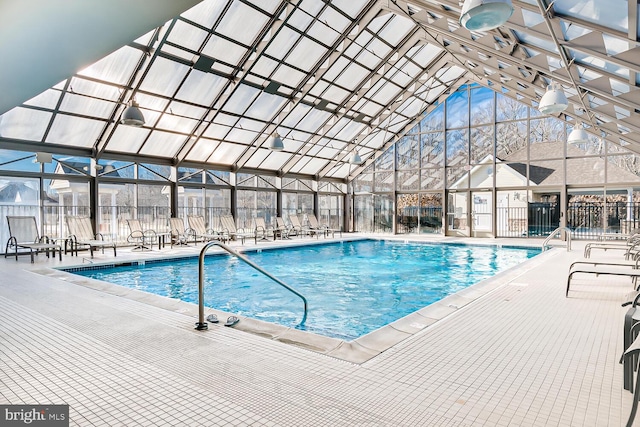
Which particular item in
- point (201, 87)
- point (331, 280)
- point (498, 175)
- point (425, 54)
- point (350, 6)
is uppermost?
point (425, 54)

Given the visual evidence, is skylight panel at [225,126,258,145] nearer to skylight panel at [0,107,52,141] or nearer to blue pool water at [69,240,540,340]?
blue pool water at [69,240,540,340]

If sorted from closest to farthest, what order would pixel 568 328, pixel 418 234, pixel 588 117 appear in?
pixel 568 328, pixel 588 117, pixel 418 234

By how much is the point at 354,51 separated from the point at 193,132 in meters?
5.27

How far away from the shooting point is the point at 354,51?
35.7 feet

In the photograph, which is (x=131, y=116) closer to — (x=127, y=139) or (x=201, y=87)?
(x=201, y=87)

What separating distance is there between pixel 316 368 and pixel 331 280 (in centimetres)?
491

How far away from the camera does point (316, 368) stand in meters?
2.62

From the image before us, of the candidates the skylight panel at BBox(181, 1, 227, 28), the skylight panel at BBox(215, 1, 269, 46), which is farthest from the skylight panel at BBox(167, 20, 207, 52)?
the skylight panel at BBox(215, 1, 269, 46)

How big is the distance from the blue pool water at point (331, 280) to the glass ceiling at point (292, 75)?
3.83 m

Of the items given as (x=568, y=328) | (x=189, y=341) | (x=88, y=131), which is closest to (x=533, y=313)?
(x=568, y=328)

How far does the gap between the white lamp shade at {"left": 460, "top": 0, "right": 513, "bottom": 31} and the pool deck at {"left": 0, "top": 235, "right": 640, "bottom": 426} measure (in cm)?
278

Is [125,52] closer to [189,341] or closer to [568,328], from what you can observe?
[189,341]

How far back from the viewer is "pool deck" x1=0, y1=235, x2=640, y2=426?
2.01 m

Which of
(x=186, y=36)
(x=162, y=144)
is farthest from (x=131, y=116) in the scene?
(x=162, y=144)
